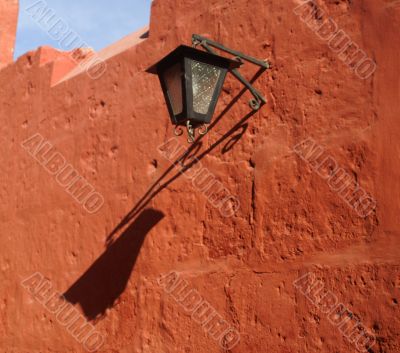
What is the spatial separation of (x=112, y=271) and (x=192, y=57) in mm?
1761

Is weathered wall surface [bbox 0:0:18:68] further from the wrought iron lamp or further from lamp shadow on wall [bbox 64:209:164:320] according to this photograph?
the wrought iron lamp

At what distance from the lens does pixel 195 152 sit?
4238mm

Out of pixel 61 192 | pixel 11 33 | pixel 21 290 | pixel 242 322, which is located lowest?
pixel 242 322

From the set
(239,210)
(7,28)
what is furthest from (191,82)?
(7,28)

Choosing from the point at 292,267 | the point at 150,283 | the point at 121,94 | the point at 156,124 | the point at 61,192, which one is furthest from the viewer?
the point at 61,192

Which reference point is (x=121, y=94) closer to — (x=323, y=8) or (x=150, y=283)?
(x=150, y=283)

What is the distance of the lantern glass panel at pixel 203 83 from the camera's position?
347 cm

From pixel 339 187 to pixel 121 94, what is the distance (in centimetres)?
208

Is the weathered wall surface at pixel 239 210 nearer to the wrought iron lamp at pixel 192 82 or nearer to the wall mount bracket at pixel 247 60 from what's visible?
the wall mount bracket at pixel 247 60

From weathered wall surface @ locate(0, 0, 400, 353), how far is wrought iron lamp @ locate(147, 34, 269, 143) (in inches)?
17.8

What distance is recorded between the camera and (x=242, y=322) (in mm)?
3666

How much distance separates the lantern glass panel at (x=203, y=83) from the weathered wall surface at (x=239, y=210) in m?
0.46

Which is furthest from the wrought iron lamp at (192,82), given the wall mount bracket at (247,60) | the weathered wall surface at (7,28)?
the weathered wall surface at (7,28)

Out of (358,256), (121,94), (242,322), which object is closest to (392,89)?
(358,256)
